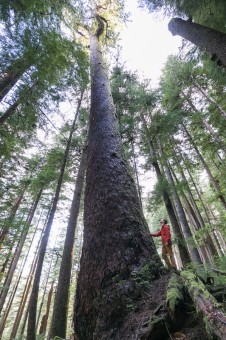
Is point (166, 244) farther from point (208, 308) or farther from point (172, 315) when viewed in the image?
point (208, 308)

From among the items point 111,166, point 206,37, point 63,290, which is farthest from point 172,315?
point 63,290

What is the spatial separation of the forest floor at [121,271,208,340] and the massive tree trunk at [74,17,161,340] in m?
0.10

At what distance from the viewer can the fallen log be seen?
1.15 metres

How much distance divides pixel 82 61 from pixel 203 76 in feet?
34.2

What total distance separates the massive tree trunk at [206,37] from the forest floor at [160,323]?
5254mm

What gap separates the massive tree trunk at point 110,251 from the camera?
1.93 metres

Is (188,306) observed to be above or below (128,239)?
below

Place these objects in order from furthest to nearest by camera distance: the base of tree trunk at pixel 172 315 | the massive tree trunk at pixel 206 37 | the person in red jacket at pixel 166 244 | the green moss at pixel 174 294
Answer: the person in red jacket at pixel 166 244, the massive tree trunk at pixel 206 37, the green moss at pixel 174 294, the base of tree trunk at pixel 172 315

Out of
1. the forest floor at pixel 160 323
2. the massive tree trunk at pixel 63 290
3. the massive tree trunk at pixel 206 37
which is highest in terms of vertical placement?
the massive tree trunk at pixel 206 37

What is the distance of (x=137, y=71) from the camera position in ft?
40.2

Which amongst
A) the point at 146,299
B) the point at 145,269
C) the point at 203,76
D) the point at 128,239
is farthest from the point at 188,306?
the point at 203,76

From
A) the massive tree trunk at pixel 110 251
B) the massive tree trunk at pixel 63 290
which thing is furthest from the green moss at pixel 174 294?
the massive tree trunk at pixel 63 290

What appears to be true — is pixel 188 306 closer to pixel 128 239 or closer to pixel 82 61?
pixel 128 239

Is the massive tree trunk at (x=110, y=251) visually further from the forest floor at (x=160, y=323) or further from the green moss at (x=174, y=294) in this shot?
the green moss at (x=174, y=294)
